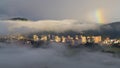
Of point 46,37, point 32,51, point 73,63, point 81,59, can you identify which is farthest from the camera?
point 46,37

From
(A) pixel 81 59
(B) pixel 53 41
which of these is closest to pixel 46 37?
(B) pixel 53 41

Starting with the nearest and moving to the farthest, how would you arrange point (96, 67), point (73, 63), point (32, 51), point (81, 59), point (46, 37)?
point (96, 67) → point (73, 63) → point (81, 59) → point (32, 51) → point (46, 37)

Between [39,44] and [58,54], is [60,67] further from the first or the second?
[39,44]

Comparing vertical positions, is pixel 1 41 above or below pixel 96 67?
above

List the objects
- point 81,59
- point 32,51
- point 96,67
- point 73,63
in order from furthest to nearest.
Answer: point 32,51
point 81,59
point 73,63
point 96,67

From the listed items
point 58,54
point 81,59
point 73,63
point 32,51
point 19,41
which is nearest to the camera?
point 73,63

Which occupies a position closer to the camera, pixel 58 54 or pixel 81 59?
pixel 81 59

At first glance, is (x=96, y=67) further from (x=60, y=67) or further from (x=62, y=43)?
(x=62, y=43)

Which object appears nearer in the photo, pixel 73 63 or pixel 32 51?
pixel 73 63

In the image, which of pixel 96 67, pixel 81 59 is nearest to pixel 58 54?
pixel 81 59
